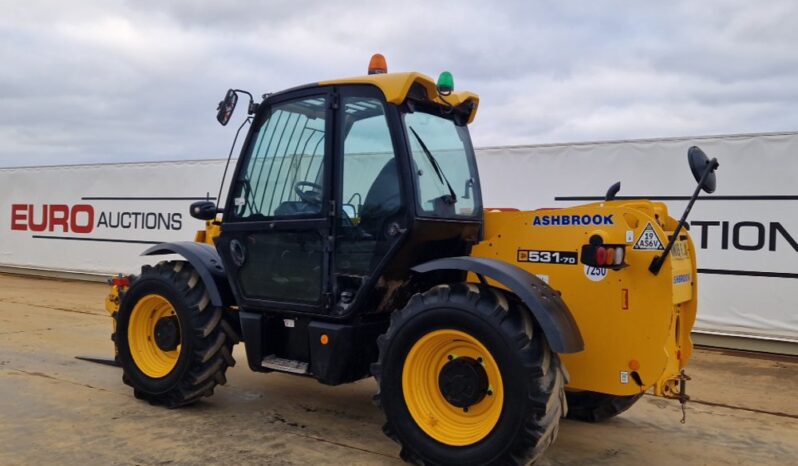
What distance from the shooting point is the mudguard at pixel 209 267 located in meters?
4.97

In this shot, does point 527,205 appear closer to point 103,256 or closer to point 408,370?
point 408,370

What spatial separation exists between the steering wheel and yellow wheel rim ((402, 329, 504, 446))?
1.23 metres

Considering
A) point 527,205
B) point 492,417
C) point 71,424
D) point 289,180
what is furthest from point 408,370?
point 527,205

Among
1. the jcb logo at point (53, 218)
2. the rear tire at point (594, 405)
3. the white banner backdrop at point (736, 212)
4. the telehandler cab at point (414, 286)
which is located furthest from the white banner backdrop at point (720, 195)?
the jcb logo at point (53, 218)

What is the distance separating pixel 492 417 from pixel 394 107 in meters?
1.94

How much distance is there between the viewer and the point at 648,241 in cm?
383

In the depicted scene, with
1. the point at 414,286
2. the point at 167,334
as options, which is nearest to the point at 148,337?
the point at 167,334

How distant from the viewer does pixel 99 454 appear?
405 centimetres

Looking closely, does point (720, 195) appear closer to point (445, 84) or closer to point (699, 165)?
point (699, 165)

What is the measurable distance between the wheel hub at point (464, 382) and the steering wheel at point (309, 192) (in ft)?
4.61

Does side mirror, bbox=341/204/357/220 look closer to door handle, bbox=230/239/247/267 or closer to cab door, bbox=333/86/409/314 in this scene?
cab door, bbox=333/86/409/314

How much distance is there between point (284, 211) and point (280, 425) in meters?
1.51

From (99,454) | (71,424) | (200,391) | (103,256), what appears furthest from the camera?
(103,256)

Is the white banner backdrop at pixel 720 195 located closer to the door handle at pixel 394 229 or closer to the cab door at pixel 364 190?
the cab door at pixel 364 190
